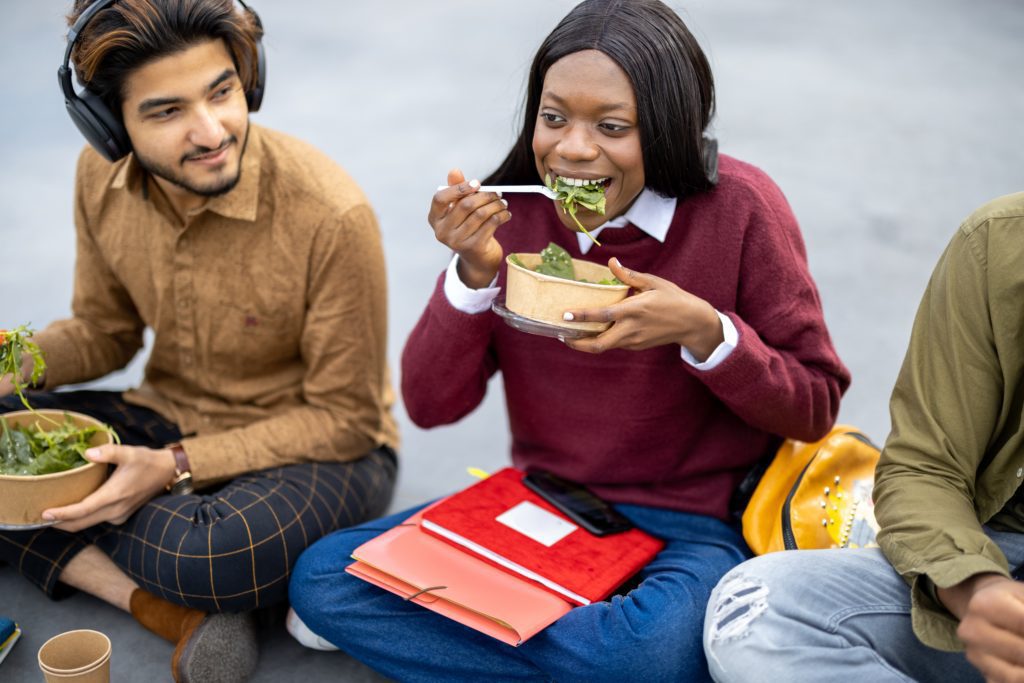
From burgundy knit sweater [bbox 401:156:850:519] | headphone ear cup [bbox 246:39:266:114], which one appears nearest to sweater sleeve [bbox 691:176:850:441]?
burgundy knit sweater [bbox 401:156:850:519]

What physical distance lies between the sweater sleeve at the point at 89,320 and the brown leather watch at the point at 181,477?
0.44 metres

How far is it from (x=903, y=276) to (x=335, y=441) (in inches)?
100

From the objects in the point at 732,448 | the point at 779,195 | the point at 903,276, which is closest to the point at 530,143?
the point at 779,195

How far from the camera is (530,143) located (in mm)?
2111

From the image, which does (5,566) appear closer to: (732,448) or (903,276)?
(732,448)

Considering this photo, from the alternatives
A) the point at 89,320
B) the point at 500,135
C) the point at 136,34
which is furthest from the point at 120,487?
the point at 500,135

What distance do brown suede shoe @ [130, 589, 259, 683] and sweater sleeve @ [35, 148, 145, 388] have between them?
2.05 ft

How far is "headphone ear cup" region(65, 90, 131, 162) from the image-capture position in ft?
7.31

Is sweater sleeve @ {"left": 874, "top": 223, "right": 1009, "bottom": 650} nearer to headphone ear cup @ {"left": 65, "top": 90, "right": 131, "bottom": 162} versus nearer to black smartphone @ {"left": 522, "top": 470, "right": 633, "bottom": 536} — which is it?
black smartphone @ {"left": 522, "top": 470, "right": 633, "bottom": 536}

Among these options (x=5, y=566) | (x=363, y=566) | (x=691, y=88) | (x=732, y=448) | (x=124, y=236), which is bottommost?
(x=5, y=566)

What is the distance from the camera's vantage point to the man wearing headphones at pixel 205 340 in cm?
223

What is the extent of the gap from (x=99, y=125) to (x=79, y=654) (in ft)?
3.53

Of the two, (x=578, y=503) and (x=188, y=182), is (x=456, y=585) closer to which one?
(x=578, y=503)

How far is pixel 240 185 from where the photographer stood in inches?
96.3
